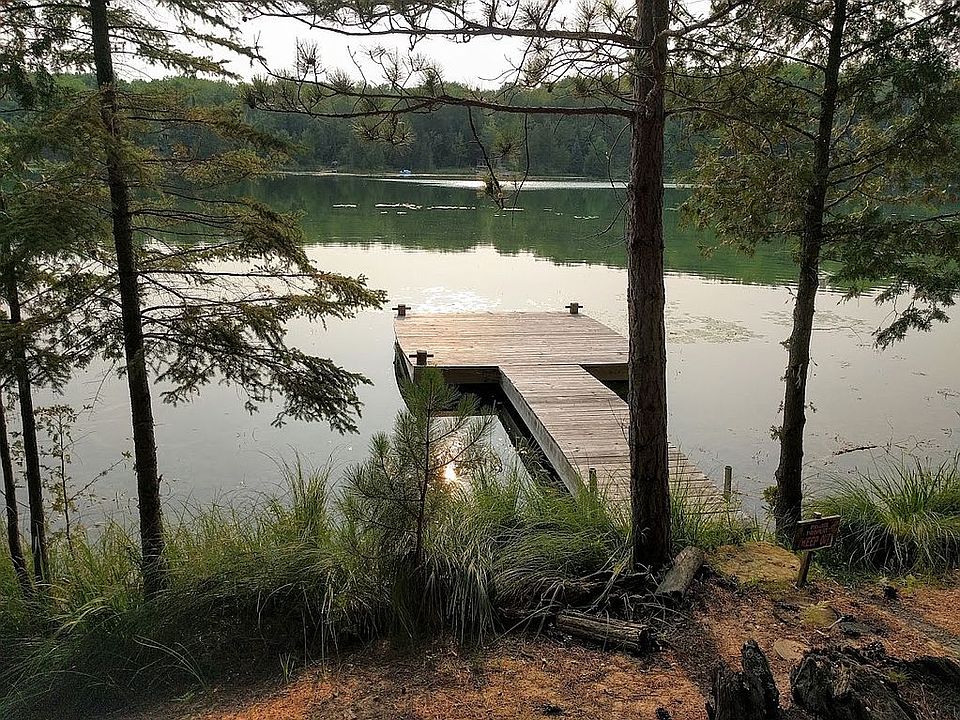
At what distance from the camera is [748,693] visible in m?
2.55

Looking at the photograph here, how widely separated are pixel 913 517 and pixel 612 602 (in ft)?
8.47

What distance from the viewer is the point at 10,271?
4250mm

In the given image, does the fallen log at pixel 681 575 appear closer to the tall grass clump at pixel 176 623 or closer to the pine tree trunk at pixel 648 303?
the pine tree trunk at pixel 648 303

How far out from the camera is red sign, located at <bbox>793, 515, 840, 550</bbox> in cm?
376

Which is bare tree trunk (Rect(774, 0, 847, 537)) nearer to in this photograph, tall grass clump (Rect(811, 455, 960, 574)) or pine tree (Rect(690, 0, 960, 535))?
pine tree (Rect(690, 0, 960, 535))

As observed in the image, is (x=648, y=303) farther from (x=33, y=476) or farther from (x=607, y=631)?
(x=33, y=476)

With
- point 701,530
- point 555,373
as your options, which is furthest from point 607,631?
point 555,373

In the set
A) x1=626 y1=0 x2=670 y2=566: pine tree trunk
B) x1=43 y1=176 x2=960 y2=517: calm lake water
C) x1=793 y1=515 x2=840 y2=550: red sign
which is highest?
x1=626 y1=0 x2=670 y2=566: pine tree trunk

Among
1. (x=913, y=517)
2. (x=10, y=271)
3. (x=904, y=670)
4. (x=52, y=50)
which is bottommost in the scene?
(x=913, y=517)

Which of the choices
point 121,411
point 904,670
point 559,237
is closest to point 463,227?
point 559,237

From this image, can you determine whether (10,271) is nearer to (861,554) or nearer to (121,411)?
(861,554)

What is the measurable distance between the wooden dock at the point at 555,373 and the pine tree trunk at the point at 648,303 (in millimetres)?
1026

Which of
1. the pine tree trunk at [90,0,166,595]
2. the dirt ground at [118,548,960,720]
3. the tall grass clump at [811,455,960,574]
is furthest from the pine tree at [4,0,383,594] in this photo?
the tall grass clump at [811,455,960,574]

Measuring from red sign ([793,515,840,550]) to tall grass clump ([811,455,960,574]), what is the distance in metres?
1.35
